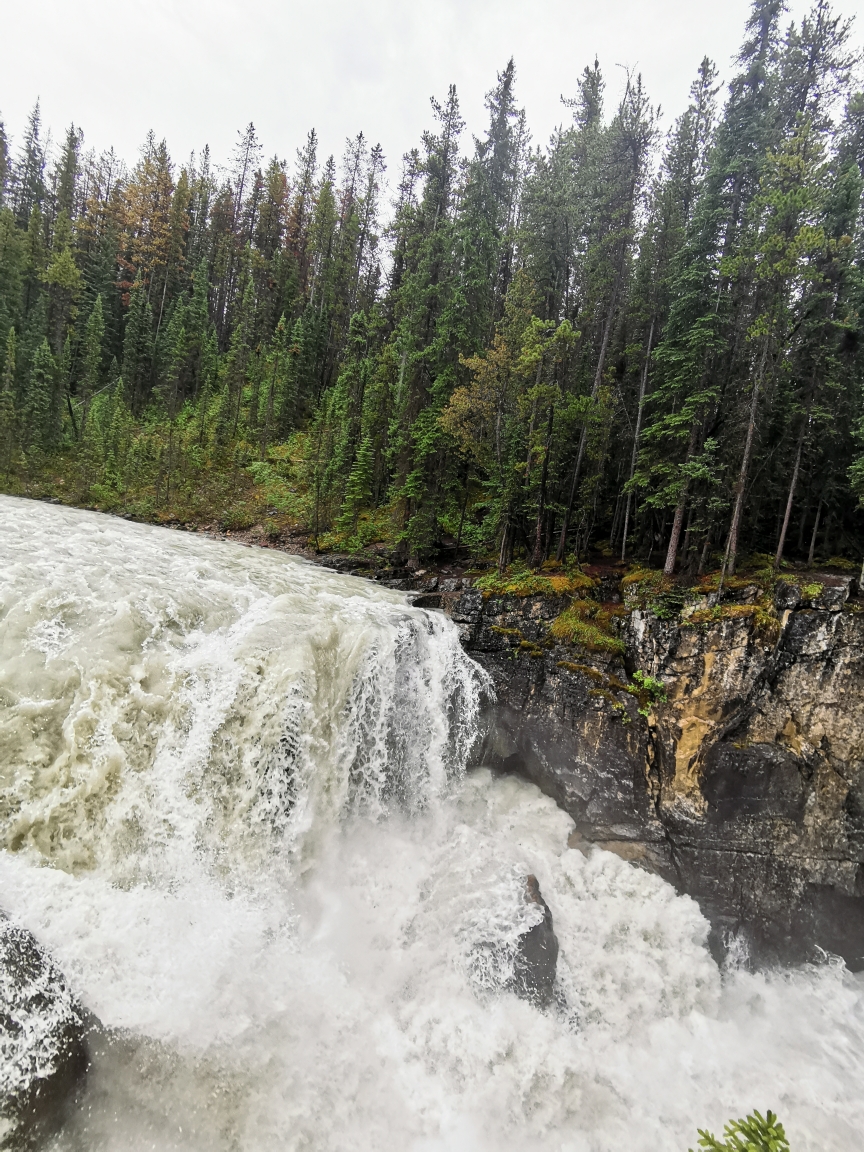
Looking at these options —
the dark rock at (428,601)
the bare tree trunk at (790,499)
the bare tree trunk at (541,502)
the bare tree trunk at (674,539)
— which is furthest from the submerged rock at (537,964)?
the bare tree trunk at (790,499)

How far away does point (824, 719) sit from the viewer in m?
11.8

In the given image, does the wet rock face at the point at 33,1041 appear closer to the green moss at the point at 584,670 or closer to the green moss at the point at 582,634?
the green moss at the point at 584,670

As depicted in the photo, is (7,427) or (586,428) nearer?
(586,428)

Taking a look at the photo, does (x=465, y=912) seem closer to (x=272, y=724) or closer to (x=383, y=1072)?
(x=383, y=1072)

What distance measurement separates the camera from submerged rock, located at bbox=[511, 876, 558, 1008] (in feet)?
29.9

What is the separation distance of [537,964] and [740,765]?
253 inches

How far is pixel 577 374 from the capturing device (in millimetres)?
20188

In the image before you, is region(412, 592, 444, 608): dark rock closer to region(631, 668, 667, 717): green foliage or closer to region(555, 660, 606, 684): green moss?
region(555, 660, 606, 684): green moss

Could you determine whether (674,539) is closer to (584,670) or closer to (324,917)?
(584,670)

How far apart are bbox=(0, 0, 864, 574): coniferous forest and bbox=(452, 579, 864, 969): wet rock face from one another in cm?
306

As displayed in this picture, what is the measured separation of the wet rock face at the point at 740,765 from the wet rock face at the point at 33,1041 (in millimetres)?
9198

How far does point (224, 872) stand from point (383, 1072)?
3.92 meters

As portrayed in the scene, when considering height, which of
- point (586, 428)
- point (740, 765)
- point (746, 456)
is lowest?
point (740, 765)

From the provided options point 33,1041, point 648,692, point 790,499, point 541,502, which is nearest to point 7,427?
point 541,502
